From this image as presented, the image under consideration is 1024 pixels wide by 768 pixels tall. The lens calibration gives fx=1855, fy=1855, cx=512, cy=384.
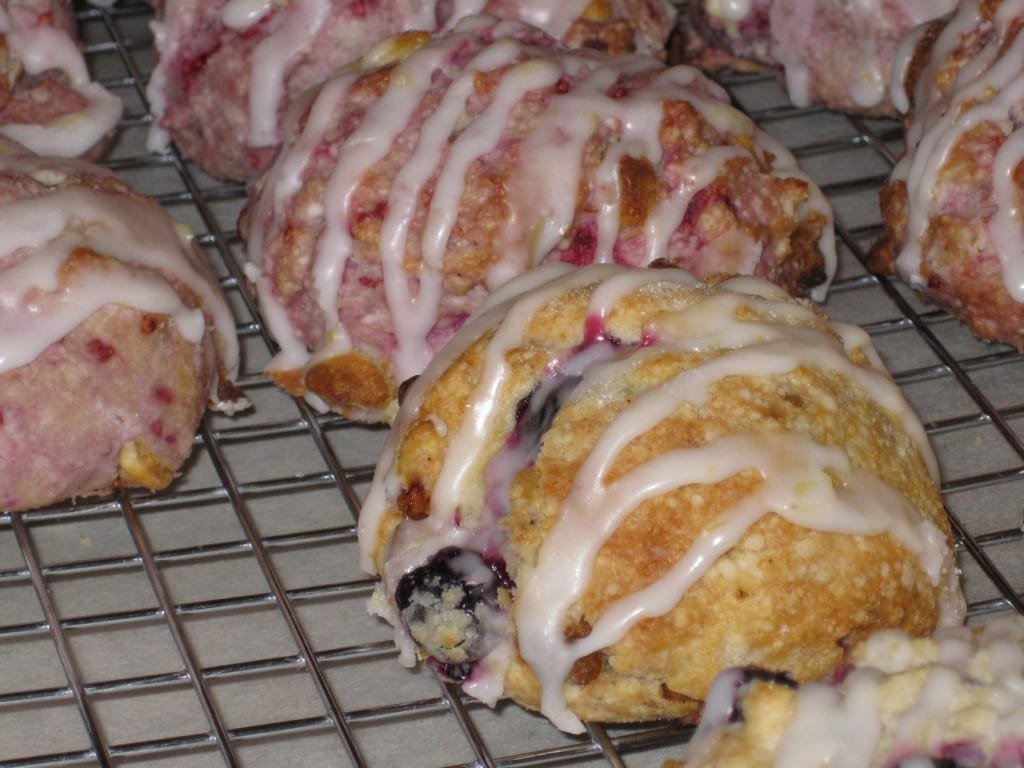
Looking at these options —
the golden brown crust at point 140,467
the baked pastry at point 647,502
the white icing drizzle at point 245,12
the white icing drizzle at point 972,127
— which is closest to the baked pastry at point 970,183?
the white icing drizzle at point 972,127

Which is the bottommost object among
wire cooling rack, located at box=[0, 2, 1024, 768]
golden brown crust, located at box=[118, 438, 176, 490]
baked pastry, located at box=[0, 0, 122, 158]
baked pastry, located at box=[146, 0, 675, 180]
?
wire cooling rack, located at box=[0, 2, 1024, 768]

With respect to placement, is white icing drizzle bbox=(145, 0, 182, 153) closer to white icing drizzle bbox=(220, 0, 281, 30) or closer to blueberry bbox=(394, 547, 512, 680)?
white icing drizzle bbox=(220, 0, 281, 30)

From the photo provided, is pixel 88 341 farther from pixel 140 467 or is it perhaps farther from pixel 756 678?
pixel 756 678

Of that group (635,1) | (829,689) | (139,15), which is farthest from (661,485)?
(139,15)

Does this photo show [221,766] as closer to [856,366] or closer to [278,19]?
[856,366]

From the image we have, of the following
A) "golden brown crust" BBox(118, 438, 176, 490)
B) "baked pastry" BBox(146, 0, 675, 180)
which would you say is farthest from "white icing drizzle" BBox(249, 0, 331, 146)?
"golden brown crust" BBox(118, 438, 176, 490)

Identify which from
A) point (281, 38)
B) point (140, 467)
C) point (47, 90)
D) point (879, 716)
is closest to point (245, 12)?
point (281, 38)

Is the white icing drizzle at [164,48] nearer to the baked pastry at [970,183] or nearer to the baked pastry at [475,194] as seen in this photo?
the baked pastry at [475,194]
